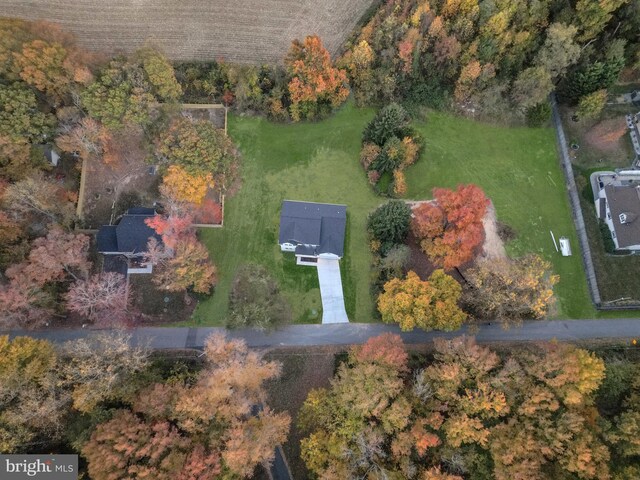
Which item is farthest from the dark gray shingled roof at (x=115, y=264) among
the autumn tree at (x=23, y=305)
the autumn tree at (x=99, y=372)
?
the autumn tree at (x=99, y=372)

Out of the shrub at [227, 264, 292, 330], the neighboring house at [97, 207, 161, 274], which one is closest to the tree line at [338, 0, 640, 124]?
the shrub at [227, 264, 292, 330]

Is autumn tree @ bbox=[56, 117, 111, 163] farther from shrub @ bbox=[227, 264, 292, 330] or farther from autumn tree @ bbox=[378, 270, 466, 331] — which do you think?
autumn tree @ bbox=[378, 270, 466, 331]

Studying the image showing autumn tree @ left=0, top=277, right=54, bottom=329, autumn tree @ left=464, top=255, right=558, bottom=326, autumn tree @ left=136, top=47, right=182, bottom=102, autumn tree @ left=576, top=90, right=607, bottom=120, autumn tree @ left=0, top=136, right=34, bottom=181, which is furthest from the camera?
autumn tree @ left=576, top=90, right=607, bottom=120

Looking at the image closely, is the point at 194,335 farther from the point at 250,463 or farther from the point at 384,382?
the point at 384,382

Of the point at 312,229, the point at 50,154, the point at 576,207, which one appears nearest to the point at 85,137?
the point at 50,154

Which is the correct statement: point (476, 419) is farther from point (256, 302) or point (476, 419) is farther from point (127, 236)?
point (127, 236)

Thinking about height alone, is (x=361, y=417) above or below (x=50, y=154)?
below

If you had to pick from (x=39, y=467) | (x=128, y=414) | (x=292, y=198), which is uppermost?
(x=292, y=198)
